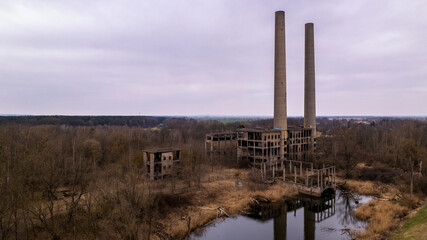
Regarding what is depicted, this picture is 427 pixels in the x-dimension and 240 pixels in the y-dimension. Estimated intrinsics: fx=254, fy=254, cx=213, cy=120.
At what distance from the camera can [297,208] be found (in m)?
30.7

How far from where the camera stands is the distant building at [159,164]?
37438 mm

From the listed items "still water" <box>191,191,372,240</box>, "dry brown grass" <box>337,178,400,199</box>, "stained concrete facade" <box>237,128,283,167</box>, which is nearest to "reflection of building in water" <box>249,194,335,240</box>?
"still water" <box>191,191,372,240</box>

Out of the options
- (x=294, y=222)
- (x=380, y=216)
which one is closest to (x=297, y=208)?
(x=294, y=222)

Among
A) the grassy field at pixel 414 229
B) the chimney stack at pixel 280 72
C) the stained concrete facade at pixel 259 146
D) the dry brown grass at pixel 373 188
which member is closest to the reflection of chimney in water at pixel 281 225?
the grassy field at pixel 414 229

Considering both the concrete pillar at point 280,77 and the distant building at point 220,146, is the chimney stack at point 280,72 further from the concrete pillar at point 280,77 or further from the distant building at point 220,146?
the distant building at point 220,146

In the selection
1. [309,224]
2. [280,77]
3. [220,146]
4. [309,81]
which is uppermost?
[309,81]

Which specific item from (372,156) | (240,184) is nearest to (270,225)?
(240,184)

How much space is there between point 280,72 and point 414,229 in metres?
37.0

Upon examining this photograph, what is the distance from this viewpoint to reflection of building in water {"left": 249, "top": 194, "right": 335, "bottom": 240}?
25372 millimetres

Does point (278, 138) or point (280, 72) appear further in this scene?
point (280, 72)

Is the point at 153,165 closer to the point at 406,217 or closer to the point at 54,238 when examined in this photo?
the point at 54,238

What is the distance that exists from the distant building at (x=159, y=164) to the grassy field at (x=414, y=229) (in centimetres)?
2685

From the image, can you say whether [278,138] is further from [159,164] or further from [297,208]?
[159,164]

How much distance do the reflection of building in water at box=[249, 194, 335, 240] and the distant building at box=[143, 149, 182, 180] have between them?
14.5 meters
